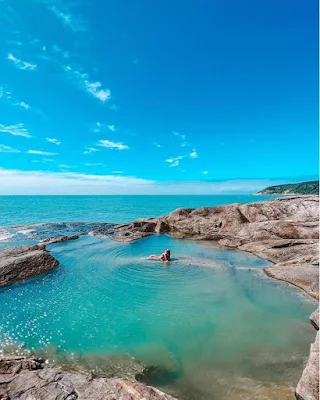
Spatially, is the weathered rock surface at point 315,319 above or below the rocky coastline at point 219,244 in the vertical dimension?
below

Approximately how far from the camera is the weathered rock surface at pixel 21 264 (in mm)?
18172

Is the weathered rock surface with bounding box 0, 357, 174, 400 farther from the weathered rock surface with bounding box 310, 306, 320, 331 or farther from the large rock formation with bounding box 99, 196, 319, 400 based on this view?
the weathered rock surface with bounding box 310, 306, 320, 331

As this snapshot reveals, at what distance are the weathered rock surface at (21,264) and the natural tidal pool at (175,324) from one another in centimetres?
95

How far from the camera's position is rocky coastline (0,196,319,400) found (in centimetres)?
723

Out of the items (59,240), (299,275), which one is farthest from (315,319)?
(59,240)

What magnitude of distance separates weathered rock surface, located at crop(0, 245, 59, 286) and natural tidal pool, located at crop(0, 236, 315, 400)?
3.10ft

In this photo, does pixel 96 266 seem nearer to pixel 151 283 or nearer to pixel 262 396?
pixel 151 283

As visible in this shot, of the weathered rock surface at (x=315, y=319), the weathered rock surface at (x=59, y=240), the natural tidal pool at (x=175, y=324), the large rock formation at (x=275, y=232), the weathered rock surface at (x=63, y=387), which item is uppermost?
the large rock formation at (x=275, y=232)

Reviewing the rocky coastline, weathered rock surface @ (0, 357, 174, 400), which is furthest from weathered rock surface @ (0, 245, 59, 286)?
weathered rock surface @ (0, 357, 174, 400)

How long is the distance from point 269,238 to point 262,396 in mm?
21632

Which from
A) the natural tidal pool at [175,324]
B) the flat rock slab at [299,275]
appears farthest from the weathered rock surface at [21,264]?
Answer: the flat rock slab at [299,275]

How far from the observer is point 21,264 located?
19.3 metres

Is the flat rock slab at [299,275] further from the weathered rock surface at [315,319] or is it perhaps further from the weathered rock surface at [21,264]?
the weathered rock surface at [21,264]

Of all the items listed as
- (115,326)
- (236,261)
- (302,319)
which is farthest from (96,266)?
(302,319)
